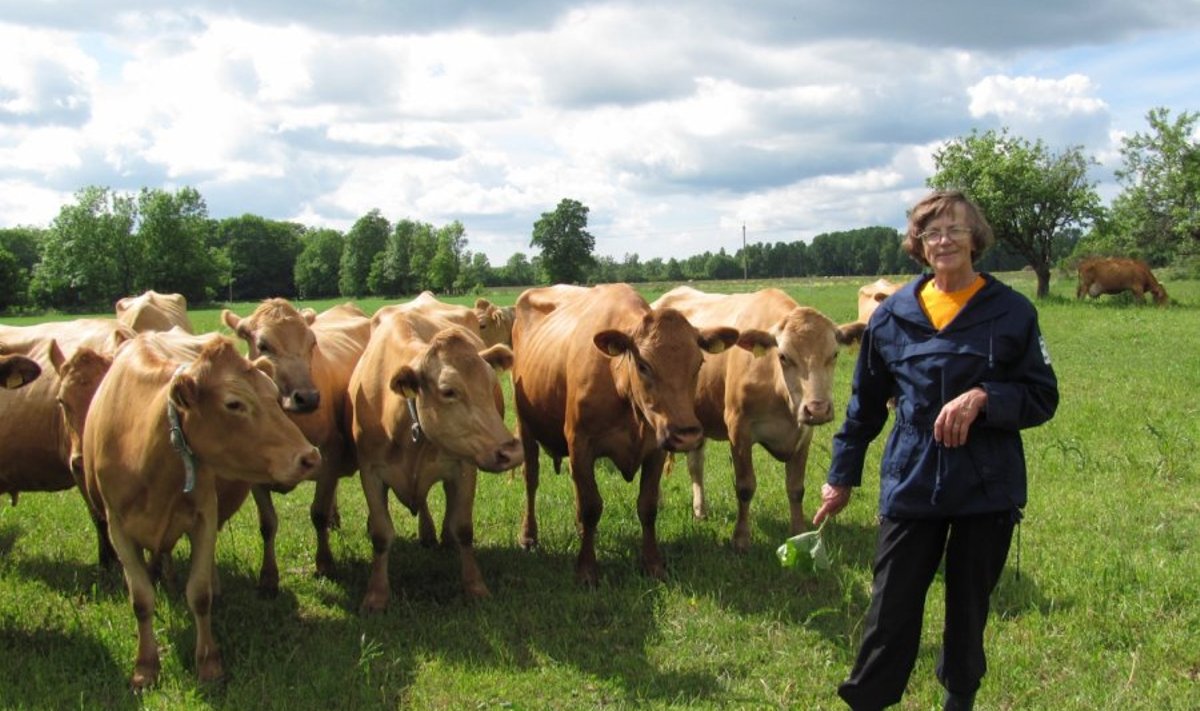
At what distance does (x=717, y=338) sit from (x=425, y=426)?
2247 millimetres

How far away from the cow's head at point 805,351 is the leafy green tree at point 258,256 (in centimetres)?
11867

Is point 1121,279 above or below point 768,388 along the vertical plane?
above

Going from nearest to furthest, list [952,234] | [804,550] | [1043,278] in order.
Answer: [952,234] < [804,550] < [1043,278]

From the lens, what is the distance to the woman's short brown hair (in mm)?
4062

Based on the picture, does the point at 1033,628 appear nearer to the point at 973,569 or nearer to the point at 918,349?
the point at 973,569

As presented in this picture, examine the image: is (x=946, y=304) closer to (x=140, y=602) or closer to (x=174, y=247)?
(x=140, y=602)

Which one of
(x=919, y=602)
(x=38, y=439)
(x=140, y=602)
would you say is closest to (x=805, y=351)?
(x=919, y=602)

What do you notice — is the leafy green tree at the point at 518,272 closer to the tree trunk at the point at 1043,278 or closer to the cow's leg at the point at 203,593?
the tree trunk at the point at 1043,278

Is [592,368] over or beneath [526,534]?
over

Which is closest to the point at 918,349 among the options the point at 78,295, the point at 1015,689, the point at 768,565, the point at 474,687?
the point at 1015,689

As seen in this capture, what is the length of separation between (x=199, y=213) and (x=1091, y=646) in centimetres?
10075

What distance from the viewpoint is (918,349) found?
159 inches

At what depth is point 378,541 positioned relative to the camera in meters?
6.79

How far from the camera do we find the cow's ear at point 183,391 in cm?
517
